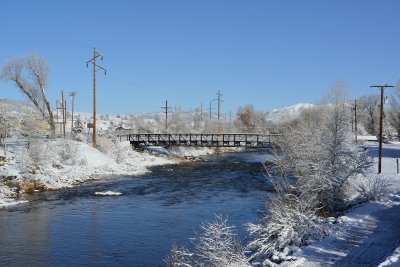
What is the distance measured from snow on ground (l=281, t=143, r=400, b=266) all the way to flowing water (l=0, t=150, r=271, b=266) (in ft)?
14.2

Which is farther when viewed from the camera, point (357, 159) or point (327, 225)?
point (357, 159)

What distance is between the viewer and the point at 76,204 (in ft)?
82.6

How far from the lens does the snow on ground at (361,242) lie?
37.4ft

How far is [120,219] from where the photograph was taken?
69.7 feet

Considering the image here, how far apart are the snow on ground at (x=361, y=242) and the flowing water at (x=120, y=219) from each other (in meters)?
4.33

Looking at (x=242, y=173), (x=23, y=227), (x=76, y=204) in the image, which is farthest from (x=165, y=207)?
(x=242, y=173)

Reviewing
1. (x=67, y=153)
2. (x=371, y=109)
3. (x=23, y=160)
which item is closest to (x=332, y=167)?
(x=23, y=160)

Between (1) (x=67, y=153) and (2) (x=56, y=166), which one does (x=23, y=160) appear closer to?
(2) (x=56, y=166)

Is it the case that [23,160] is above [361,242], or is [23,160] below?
above

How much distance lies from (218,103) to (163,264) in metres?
78.5

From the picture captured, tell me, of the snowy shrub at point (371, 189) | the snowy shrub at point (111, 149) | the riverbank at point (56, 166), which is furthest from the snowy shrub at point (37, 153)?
the snowy shrub at point (371, 189)

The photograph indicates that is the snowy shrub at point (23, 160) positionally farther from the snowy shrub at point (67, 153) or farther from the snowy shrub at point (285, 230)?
the snowy shrub at point (285, 230)

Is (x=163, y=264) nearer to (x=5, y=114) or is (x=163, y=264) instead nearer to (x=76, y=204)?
(x=76, y=204)

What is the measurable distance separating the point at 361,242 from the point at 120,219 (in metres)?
11.9
